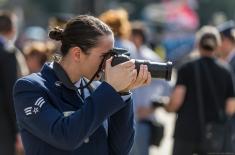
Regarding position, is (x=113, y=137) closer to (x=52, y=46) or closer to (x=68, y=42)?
(x=68, y=42)

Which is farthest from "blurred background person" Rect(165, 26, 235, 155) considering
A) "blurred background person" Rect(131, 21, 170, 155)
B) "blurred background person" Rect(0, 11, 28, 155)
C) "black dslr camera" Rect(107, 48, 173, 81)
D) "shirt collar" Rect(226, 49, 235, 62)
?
"black dslr camera" Rect(107, 48, 173, 81)

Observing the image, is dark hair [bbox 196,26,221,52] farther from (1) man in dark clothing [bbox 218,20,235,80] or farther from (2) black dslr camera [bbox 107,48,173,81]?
(2) black dslr camera [bbox 107,48,173,81]

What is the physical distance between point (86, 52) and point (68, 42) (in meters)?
0.11

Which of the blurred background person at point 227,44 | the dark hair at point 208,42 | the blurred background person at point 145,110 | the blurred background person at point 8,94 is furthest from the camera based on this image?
the blurred background person at point 227,44

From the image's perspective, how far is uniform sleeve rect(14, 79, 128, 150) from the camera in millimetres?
3291

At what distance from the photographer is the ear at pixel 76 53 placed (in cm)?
346

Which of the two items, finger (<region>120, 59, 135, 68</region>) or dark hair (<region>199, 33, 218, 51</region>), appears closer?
finger (<region>120, 59, 135, 68</region>)

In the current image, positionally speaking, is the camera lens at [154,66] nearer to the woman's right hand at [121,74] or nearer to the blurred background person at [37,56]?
the woman's right hand at [121,74]

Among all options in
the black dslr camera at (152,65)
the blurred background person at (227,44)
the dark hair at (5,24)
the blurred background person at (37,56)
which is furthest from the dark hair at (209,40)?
the black dslr camera at (152,65)

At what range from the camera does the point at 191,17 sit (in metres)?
37.8

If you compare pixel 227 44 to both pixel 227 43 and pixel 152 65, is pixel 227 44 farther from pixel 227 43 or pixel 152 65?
pixel 152 65

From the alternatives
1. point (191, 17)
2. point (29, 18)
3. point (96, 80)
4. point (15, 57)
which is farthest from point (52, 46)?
point (29, 18)

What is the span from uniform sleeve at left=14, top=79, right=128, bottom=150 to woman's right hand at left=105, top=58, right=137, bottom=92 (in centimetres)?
3

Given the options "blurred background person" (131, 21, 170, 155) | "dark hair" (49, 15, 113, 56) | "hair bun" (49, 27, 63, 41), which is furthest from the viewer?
"blurred background person" (131, 21, 170, 155)
